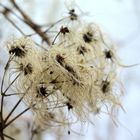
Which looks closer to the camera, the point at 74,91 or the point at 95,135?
the point at 74,91

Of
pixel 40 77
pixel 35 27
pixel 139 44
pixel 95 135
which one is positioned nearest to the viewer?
pixel 40 77

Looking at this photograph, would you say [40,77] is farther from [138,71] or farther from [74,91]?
[138,71]

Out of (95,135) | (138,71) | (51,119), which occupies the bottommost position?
(51,119)

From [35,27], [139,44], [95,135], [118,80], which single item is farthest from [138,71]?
[118,80]

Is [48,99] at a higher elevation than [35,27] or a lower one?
lower

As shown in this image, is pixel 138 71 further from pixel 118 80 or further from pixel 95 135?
pixel 118 80

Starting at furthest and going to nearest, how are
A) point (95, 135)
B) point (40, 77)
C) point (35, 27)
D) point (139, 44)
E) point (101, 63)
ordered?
1. point (139, 44)
2. point (95, 135)
3. point (35, 27)
4. point (101, 63)
5. point (40, 77)

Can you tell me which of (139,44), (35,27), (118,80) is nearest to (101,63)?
(118,80)
